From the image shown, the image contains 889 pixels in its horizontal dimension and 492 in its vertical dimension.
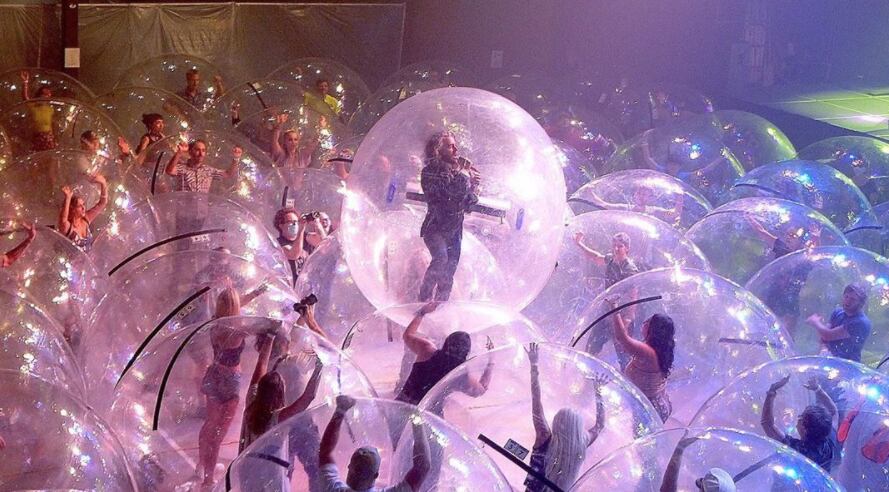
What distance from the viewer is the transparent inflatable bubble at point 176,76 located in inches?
428

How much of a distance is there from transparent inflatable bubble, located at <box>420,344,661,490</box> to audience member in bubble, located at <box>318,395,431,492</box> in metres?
0.50

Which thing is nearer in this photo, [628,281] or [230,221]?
[628,281]

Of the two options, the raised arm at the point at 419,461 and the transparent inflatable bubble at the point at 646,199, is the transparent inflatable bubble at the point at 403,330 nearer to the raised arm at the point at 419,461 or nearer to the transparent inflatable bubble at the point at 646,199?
the raised arm at the point at 419,461

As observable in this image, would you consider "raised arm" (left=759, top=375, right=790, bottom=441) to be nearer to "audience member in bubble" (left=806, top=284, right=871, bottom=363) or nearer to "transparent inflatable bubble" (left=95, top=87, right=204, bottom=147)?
"audience member in bubble" (left=806, top=284, right=871, bottom=363)

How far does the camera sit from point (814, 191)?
7523 mm

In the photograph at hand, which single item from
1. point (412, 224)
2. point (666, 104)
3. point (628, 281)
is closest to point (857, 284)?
point (628, 281)

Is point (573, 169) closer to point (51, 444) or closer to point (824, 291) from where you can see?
point (824, 291)

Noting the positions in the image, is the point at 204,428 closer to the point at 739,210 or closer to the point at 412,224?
the point at 412,224

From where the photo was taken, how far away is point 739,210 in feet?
21.1

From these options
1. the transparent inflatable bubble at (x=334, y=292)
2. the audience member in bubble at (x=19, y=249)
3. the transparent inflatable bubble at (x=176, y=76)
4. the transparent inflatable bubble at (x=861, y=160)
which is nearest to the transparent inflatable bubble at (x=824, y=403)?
the transparent inflatable bubble at (x=334, y=292)

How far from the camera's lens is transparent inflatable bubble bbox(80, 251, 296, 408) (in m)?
4.41

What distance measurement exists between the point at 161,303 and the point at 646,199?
3708mm

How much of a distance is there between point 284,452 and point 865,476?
2.15 metres

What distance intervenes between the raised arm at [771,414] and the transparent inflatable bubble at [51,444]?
7.96ft
